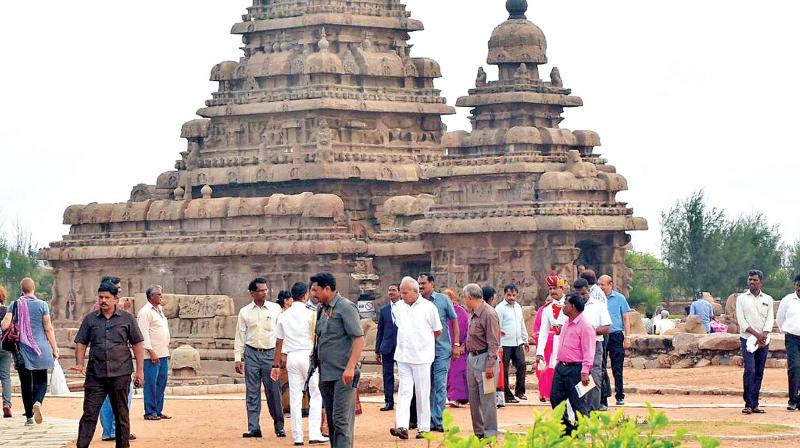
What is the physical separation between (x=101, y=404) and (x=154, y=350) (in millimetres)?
3792

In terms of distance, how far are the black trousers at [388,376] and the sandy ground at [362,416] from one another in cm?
27

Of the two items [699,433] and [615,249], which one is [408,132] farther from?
[699,433]

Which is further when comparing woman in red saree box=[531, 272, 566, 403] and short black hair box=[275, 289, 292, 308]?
woman in red saree box=[531, 272, 566, 403]

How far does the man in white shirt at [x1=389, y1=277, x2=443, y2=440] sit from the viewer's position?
2134cm

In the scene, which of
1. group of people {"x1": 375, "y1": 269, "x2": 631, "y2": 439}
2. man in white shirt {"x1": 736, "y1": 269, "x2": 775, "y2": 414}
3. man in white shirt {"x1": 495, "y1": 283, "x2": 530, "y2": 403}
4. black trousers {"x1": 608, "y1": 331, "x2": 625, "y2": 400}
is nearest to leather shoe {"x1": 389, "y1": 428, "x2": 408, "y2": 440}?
group of people {"x1": 375, "y1": 269, "x2": 631, "y2": 439}

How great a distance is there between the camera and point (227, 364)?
38188 mm

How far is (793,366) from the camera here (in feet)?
77.6

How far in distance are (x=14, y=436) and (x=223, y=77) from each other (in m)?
30.2

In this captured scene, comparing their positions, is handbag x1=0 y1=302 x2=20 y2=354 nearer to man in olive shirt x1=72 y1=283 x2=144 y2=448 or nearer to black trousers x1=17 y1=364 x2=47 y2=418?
black trousers x1=17 y1=364 x2=47 y2=418

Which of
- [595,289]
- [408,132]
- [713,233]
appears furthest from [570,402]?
[713,233]

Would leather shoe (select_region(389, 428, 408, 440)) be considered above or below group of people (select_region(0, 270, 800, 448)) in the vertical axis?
below

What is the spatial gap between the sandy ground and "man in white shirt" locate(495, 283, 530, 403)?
90cm

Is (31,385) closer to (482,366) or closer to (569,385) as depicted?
(482,366)


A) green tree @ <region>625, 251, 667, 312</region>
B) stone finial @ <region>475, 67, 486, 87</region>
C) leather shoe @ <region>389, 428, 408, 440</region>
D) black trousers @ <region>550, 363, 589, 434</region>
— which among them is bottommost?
leather shoe @ <region>389, 428, 408, 440</region>
